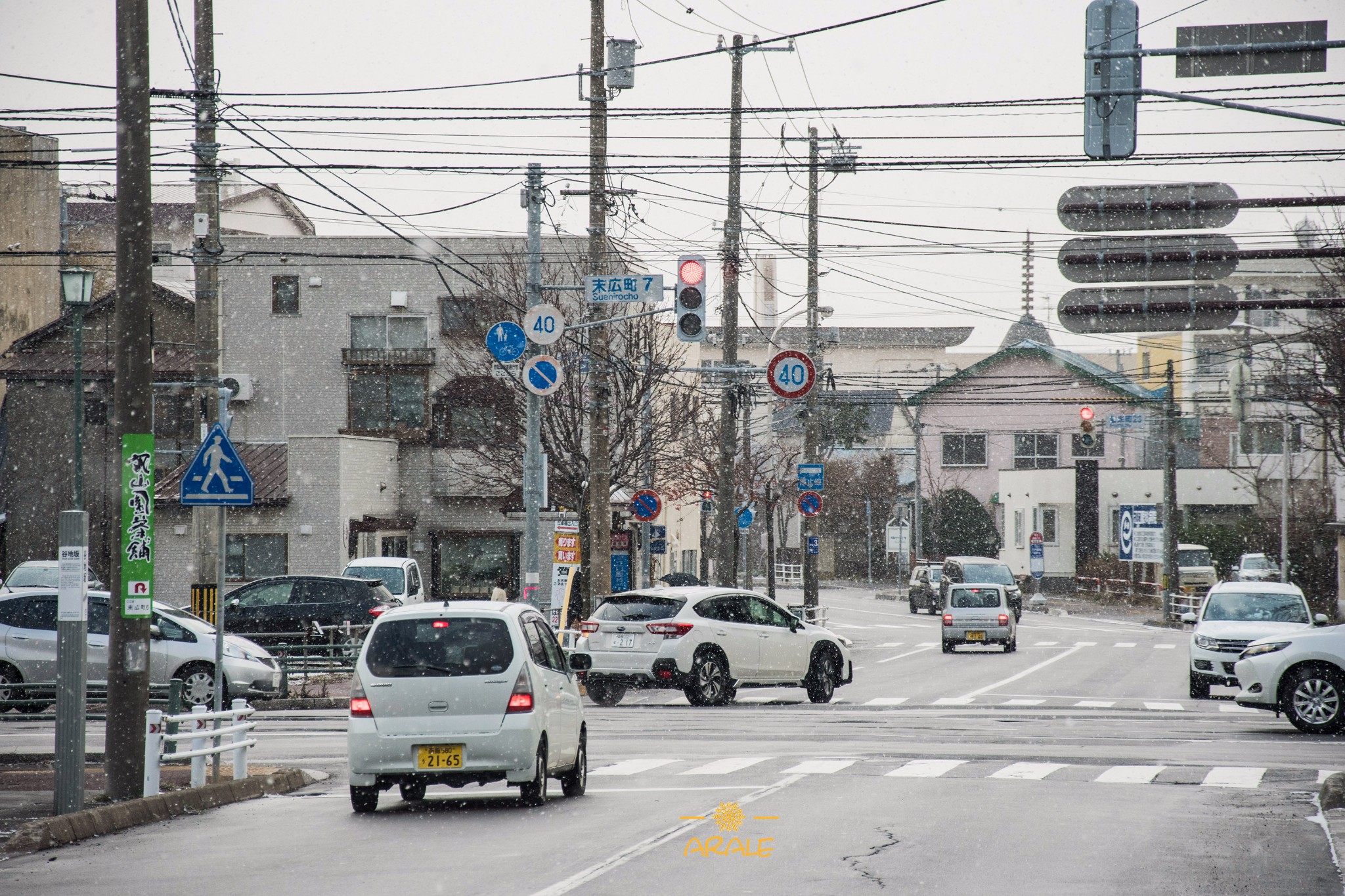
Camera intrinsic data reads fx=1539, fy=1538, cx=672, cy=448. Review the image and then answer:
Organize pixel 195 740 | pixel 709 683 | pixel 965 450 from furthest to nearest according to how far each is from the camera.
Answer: pixel 965 450 → pixel 709 683 → pixel 195 740

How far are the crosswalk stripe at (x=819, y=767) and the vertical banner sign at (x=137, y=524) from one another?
6.09m

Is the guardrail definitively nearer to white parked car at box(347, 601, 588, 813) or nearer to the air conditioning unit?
white parked car at box(347, 601, 588, 813)

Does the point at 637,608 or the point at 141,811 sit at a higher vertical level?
the point at 637,608

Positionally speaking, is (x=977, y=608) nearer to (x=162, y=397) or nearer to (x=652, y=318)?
(x=652, y=318)

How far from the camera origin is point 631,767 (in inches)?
610

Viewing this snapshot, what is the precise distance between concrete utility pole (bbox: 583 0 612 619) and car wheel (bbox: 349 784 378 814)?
13649mm

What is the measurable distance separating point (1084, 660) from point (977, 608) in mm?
3753

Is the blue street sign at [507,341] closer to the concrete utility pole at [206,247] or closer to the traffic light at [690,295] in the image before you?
the traffic light at [690,295]

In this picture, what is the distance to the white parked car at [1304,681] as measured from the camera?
1891cm

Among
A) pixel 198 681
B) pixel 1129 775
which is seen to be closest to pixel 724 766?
pixel 1129 775

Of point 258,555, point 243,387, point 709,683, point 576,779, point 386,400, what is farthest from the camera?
point 243,387

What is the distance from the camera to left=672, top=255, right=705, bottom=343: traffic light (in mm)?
22609

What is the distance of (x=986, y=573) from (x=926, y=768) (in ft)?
114

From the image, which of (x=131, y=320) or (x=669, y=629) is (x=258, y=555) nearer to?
(x=669, y=629)
